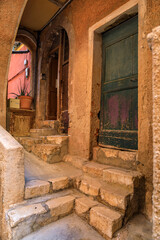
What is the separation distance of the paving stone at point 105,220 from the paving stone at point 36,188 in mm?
628

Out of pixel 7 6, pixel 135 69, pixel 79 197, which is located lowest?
pixel 79 197

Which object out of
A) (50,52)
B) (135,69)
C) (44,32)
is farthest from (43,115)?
(135,69)

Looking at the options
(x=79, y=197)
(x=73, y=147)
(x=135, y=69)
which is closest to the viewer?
(x=79, y=197)

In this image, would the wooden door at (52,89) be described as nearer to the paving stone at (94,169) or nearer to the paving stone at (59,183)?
the paving stone at (94,169)

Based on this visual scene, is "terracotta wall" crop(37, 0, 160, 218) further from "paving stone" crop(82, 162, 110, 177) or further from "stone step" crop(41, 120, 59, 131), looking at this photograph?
"stone step" crop(41, 120, 59, 131)

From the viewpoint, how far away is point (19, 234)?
1488 millimetres

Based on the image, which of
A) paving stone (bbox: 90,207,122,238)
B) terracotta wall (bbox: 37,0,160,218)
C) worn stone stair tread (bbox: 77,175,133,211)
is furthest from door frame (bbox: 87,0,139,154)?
paving stone (bbox: 90,207,122,238)

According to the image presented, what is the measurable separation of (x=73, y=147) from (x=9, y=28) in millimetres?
2510

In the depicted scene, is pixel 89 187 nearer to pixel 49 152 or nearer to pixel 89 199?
pixel 89 199

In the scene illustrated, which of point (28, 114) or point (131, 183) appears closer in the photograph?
point (131, 183)

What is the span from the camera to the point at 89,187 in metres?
1.97

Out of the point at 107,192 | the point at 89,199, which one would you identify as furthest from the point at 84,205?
the point at 107,192

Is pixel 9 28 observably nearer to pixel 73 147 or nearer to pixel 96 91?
pixel 96 91

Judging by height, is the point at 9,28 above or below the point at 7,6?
below
